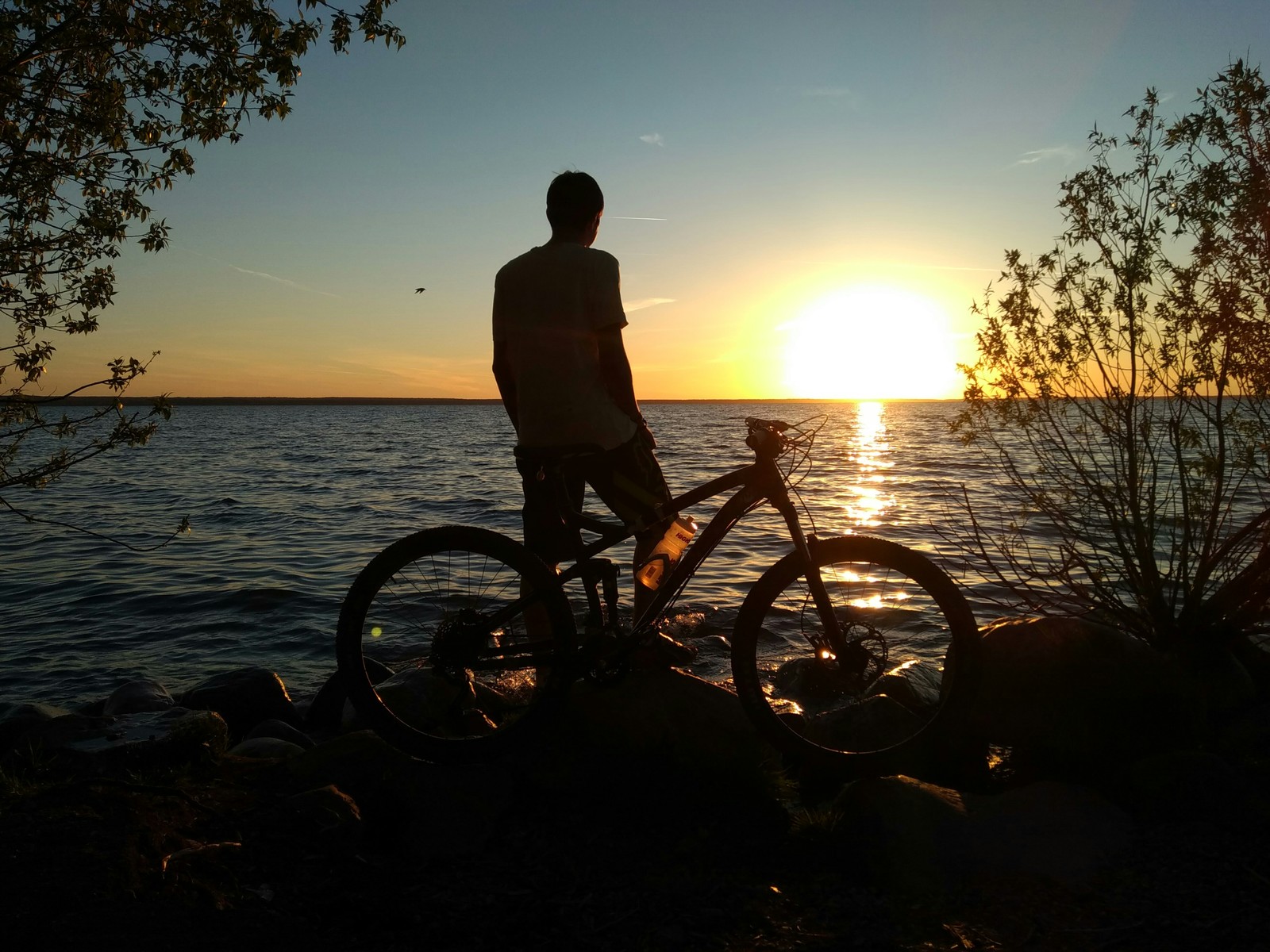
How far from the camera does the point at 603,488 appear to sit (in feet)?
→ 14.8

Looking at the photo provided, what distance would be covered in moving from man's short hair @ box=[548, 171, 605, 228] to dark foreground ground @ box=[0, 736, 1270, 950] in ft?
9.30

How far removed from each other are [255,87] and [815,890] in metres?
5.54

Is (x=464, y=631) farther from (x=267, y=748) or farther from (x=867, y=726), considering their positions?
(x=867, y=726)

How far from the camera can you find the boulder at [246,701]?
7246 mm

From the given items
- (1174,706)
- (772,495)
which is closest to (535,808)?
(772,495)

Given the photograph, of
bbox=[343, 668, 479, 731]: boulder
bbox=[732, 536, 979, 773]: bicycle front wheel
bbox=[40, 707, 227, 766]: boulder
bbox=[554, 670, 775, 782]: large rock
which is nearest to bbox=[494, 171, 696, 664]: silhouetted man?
bbox=[554, 670, 775, 782]: large rock

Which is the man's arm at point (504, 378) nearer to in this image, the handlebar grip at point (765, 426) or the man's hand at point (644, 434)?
the man's hand at point (644, 434)

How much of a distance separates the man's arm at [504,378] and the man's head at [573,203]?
2.33 ft

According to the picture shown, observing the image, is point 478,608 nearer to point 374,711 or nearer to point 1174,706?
point 374,711

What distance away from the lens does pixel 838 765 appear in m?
4.20

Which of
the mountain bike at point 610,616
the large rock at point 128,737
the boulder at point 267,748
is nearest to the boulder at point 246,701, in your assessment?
the large rock at point 128,737

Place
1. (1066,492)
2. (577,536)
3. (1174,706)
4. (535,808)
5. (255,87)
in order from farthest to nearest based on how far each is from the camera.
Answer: (1066,492), (255,87), (1174,706), (577,536), (535,808)

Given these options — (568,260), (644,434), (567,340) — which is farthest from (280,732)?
(568,260)

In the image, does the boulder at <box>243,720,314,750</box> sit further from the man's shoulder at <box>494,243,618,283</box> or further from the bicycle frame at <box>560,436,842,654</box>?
the man's shoulder at <box>494,243,618,283</box>
